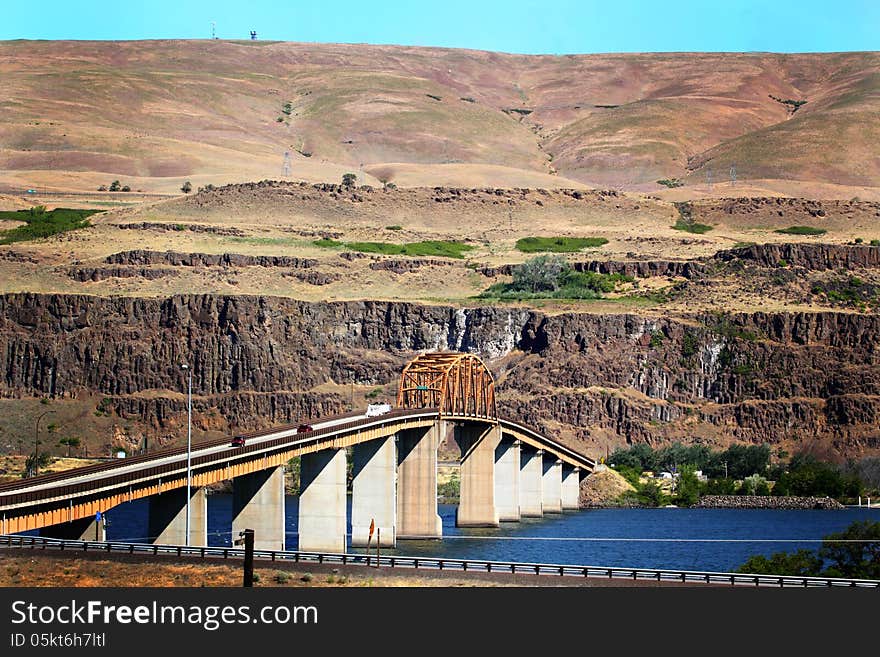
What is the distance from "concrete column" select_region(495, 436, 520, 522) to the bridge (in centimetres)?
9

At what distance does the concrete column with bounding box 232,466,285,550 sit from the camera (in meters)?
112

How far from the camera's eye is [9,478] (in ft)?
589

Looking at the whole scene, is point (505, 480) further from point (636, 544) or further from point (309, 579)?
point (309, 579)

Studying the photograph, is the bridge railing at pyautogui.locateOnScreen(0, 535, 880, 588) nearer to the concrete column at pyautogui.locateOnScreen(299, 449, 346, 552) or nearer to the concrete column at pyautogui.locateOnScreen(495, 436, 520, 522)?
the concrete column at pyautogui.locateOnScreen(299, 449, 346, 552)

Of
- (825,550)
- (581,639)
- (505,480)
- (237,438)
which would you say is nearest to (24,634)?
(581,639)

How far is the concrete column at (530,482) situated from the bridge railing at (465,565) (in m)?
91.7

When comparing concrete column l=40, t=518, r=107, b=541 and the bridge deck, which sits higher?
the bridge deck

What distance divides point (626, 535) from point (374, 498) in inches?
1126

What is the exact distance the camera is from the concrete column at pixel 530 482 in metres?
185

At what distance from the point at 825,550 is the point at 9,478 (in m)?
87.3

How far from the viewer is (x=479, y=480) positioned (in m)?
169

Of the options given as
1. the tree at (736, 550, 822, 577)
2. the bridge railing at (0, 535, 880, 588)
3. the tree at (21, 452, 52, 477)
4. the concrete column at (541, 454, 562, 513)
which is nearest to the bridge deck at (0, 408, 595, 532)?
the bridge railing at (0, 535, 880, 588)

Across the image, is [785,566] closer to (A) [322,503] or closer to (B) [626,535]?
(A) [322,503]

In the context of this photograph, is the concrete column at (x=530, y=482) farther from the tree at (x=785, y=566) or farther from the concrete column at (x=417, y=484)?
the tree at (x=785, y=566)
